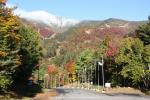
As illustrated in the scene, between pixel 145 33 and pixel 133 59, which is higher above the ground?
pixel 145 33

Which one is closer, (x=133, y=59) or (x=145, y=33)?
(x=133, y=59)

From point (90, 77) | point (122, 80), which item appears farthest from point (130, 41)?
point (90, 77)

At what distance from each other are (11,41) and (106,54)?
5746 cm

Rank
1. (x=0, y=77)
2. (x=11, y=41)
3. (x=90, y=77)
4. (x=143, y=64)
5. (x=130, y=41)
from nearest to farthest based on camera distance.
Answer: (x=0, y=77) → (x=11, y=41) → (x=143, y=64) → (x=130, y=41) → (x=90, y=77)

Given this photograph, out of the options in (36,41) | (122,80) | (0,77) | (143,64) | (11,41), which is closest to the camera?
(0,77)

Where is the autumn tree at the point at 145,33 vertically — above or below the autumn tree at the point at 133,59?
above

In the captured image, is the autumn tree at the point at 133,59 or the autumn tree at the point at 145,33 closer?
the autumn tree at the point at 133,59

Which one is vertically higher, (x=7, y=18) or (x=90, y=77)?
(x=7, y=18)

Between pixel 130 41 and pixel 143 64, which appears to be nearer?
pixel 143 64

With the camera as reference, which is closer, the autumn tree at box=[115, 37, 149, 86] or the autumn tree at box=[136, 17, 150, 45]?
the autumn tree at box=[115, 37, 149, 86]

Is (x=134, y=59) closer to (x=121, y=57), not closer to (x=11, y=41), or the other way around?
(x=121, y=57)

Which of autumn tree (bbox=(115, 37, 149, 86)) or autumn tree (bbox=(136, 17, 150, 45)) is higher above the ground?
autumn tree (bbox=(136, 17, 150, 45))

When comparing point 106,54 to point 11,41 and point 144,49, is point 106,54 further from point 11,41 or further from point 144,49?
point 11,41

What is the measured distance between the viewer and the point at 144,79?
78312mm
